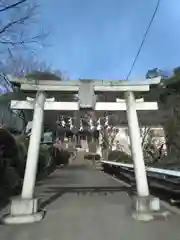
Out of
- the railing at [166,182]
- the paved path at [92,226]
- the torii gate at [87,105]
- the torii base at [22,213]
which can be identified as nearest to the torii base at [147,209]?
the torii gate at [87,105]

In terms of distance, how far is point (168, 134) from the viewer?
26.5m

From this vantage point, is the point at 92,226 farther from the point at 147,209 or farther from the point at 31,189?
the point at 31,189

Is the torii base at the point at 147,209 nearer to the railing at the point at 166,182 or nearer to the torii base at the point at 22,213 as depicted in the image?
the railing at the point at 166,182

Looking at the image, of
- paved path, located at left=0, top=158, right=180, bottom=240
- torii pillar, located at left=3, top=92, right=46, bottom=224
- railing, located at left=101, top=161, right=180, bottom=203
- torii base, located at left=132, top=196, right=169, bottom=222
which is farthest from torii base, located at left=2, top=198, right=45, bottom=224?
railing, located at left=101, top=161, right=180, bottom=203

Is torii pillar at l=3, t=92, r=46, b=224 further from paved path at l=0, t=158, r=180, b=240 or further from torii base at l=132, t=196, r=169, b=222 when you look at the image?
torii base at l=132, t=196, r=169, b=222

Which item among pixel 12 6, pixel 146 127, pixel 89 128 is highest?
pixel 146 127

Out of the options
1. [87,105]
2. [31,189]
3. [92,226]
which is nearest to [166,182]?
[87,105]

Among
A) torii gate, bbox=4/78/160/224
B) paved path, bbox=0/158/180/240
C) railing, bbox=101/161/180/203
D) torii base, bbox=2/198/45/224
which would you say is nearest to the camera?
paved path, bbox=0/158/180/240

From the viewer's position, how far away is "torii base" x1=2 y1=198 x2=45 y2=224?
9.22 metres

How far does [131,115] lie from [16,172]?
27.8 ft

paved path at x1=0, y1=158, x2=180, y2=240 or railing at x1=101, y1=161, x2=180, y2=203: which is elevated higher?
railing at x1=101, y1=161, x2=180, y2=203

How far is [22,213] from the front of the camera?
9492 millimetres

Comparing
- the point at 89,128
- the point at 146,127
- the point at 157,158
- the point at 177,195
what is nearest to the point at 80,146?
the point at 146,127

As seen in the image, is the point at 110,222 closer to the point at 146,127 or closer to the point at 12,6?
the point at 12,6
